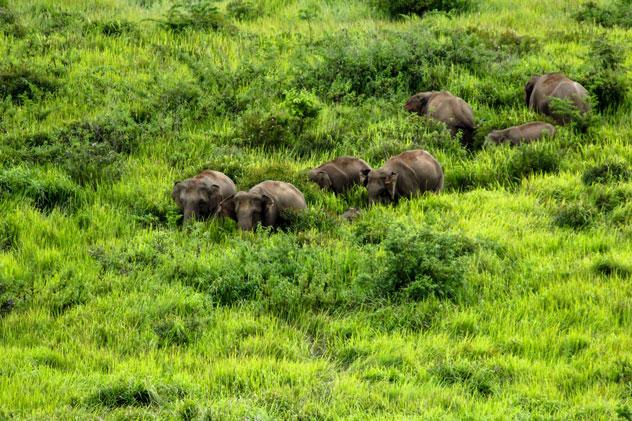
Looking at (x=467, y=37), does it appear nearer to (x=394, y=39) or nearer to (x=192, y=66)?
(x=394, y=39)

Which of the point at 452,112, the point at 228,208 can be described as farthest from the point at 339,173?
the point at 452,112

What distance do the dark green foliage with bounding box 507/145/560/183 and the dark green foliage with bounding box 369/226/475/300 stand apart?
4.01 m

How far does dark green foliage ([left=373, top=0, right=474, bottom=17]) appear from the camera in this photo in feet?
79.5

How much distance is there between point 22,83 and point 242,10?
23.0 feet

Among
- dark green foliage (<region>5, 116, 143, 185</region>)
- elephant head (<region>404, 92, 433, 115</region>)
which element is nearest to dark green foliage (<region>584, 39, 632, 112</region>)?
elephant head (<region>404, 92, 433, 115</region>)

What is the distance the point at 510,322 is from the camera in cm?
1134

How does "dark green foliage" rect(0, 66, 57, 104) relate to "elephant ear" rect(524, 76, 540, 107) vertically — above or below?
below

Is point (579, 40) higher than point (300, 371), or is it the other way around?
point (579, 40)

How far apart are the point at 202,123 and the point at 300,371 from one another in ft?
28.0

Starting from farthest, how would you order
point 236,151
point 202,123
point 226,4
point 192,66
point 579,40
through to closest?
1. point 226,4
2. point 579,40
3. point 192,66
4. point 202,123
5. point 236,151

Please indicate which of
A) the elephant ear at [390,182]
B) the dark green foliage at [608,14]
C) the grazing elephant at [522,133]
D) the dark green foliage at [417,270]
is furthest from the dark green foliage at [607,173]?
the dark green foliage at [608,14]

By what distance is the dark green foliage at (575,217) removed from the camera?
1392cm

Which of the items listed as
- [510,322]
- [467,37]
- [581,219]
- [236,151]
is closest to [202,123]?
[236,151]

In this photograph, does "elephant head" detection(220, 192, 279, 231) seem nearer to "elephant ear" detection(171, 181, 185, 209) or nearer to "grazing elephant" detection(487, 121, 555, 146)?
"elephant ear" detection(171, 181, 185, 209)
